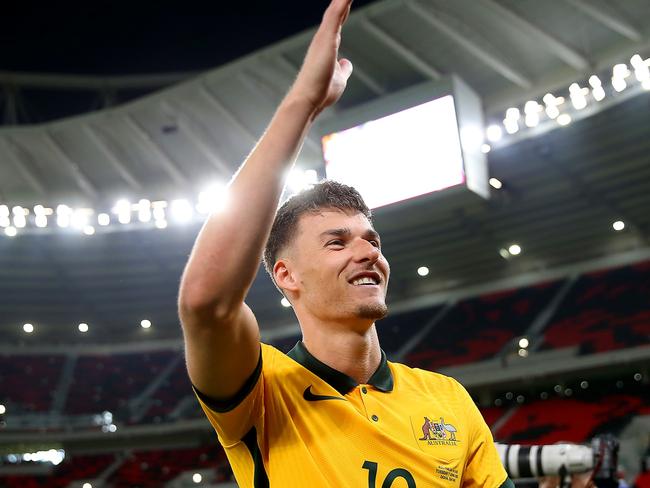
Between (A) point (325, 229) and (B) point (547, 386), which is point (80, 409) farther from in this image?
(A) point (325, 229)

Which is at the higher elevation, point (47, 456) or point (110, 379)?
point (110, 379)

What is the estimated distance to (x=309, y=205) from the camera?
1.92 metres

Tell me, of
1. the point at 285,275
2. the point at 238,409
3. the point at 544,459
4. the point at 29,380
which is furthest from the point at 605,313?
the point at 238,409

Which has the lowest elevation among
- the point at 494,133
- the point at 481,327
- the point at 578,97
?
the point at 481,327

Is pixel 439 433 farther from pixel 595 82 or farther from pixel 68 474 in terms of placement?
pixel 68 474

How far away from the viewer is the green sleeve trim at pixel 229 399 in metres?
1.61

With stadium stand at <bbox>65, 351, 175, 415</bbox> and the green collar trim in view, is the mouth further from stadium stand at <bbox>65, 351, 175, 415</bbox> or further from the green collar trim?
stadium stand at <bbox>65, 351, 175, 415</bbox>

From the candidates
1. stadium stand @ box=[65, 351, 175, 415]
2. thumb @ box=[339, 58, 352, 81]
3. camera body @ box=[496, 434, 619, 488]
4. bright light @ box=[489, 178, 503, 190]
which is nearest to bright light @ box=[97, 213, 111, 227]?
stadium stand @ box=[65, 351, 175, 415]

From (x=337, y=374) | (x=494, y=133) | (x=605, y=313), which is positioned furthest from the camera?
(x=605, y=313)

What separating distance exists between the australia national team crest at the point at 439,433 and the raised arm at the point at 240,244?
49cm

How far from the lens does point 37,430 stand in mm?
23672

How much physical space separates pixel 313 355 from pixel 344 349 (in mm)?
79

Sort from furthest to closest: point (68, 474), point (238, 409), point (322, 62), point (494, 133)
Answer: point (68, 474) < point (494, 133) < point (238, 409) < point (322, 62)

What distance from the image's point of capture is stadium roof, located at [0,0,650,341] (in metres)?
17.4
